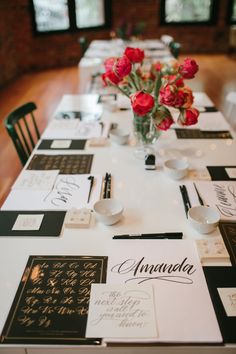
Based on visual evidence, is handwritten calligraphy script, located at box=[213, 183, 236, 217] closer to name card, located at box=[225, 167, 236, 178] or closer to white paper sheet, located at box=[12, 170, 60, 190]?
name card, located at box=[225, 167, 236, 178]

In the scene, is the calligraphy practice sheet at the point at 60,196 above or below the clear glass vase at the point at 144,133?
below

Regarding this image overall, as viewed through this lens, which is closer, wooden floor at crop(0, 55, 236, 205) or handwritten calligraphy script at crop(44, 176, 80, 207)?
handwritten calligraphy script at crop(44, 176, 80, 207)

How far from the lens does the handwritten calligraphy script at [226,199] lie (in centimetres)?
120

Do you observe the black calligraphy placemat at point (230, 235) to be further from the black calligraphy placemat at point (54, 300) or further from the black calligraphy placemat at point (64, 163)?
the black calligraphy placemat at point (64, 163)

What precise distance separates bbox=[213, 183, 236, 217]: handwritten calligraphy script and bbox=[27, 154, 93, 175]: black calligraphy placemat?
58 cm

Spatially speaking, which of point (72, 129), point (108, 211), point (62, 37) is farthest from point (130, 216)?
point (62, 37)

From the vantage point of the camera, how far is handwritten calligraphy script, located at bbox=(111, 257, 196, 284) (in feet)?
3.06

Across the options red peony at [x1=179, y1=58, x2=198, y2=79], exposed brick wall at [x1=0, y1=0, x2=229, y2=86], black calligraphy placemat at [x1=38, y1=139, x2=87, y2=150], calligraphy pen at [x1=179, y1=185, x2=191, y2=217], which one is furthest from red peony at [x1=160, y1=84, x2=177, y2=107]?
exposed brick wall at [x1=0, y1=0, x2=229, y2=86]

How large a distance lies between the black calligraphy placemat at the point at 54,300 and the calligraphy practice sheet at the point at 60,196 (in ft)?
0.94

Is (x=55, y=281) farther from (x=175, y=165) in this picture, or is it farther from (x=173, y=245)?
(x=175, y=165)

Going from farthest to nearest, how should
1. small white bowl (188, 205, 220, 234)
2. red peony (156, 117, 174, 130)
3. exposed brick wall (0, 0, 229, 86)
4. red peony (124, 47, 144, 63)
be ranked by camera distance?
exposed brick wall (0, 0, 229, 86) → red peony (124, 47, 144, 63) → red peony (156, 117, 174, 130) → small white bowl (188, 205, 220, 234)

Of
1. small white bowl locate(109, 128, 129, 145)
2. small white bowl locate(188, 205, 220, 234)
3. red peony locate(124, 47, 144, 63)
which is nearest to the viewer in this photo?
small white bowl locate(188, 205, 220, 234)

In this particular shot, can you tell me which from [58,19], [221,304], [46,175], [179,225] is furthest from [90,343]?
[58,19]

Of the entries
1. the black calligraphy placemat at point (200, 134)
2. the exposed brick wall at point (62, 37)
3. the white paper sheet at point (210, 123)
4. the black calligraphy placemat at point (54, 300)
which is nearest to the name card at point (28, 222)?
the black calligraphy placemat at point (54, 300)
